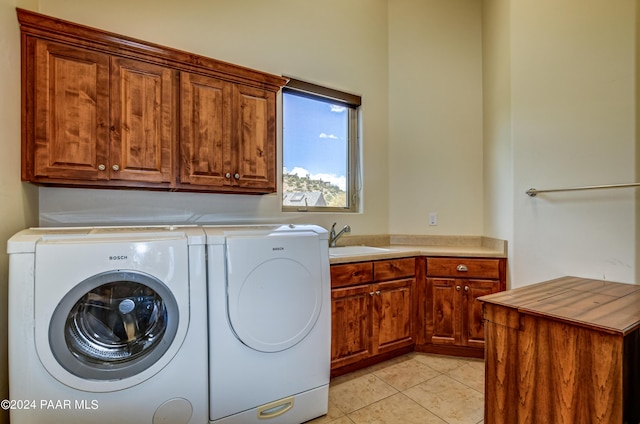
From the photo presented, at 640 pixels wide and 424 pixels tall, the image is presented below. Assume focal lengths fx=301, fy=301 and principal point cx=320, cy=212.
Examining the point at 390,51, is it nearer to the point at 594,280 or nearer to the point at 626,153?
the point at 626,153

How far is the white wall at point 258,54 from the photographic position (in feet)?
6.00

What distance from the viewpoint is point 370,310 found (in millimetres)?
2211

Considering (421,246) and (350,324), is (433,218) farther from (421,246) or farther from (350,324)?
(350,324)

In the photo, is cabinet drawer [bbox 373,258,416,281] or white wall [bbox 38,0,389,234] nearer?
white wall [bbox 38,0,389,234]

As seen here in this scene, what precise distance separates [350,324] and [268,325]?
0.79 meters

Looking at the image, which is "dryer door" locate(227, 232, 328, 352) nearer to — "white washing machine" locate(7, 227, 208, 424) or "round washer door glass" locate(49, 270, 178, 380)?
"white washing machine" locate(7, 227, 208, 424)

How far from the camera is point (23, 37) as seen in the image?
55.5 inches

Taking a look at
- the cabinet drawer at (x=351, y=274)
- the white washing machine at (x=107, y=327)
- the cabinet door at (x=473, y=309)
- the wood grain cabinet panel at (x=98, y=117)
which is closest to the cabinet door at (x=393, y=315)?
the cabinet drawer at (x=351, y=274)

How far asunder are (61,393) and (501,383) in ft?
6.22

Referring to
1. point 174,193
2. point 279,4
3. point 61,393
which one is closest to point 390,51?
point 279,4

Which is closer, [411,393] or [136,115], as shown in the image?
[136,115]

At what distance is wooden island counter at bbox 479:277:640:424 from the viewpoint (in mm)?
1192

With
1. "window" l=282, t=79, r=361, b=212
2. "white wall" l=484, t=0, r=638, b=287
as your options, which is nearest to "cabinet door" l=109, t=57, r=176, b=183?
"window" l=282, t=79, r=361, b=212

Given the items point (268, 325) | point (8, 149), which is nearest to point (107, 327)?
point (268, 325)
